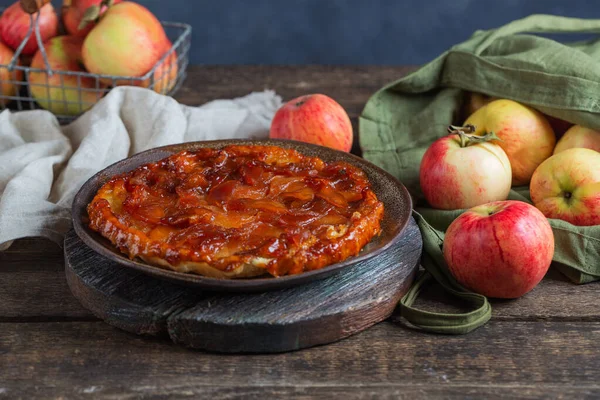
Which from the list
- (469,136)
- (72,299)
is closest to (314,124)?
(469,136)

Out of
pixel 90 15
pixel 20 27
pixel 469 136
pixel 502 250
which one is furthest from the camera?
pixel 20 27

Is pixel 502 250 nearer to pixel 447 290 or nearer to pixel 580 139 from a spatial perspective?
pixel 447 290

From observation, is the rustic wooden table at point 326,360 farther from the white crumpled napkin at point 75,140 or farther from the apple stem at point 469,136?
the apple stem at point 469,136

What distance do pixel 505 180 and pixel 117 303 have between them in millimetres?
1117

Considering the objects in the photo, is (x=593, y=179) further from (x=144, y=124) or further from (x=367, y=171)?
(x=144, y=124)

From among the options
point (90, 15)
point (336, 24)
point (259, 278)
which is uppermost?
point (90, 15)

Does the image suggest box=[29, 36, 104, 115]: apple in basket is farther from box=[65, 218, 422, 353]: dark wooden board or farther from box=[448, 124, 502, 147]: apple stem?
box=[448, 124, 502, 147]: apple stem

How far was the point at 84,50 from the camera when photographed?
2.55m

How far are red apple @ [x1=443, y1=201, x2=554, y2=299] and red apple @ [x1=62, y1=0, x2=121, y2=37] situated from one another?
1.64 metres

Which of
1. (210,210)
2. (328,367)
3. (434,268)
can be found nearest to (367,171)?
(434,268)

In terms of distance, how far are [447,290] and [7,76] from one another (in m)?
1.79

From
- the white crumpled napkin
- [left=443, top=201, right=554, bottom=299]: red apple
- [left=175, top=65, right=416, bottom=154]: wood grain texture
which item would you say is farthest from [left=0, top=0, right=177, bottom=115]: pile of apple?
[left=443, top=201, right=554, bottom=299]: red apple

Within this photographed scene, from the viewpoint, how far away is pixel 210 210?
5.52 feet

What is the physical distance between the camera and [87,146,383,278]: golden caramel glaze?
4.91ft
